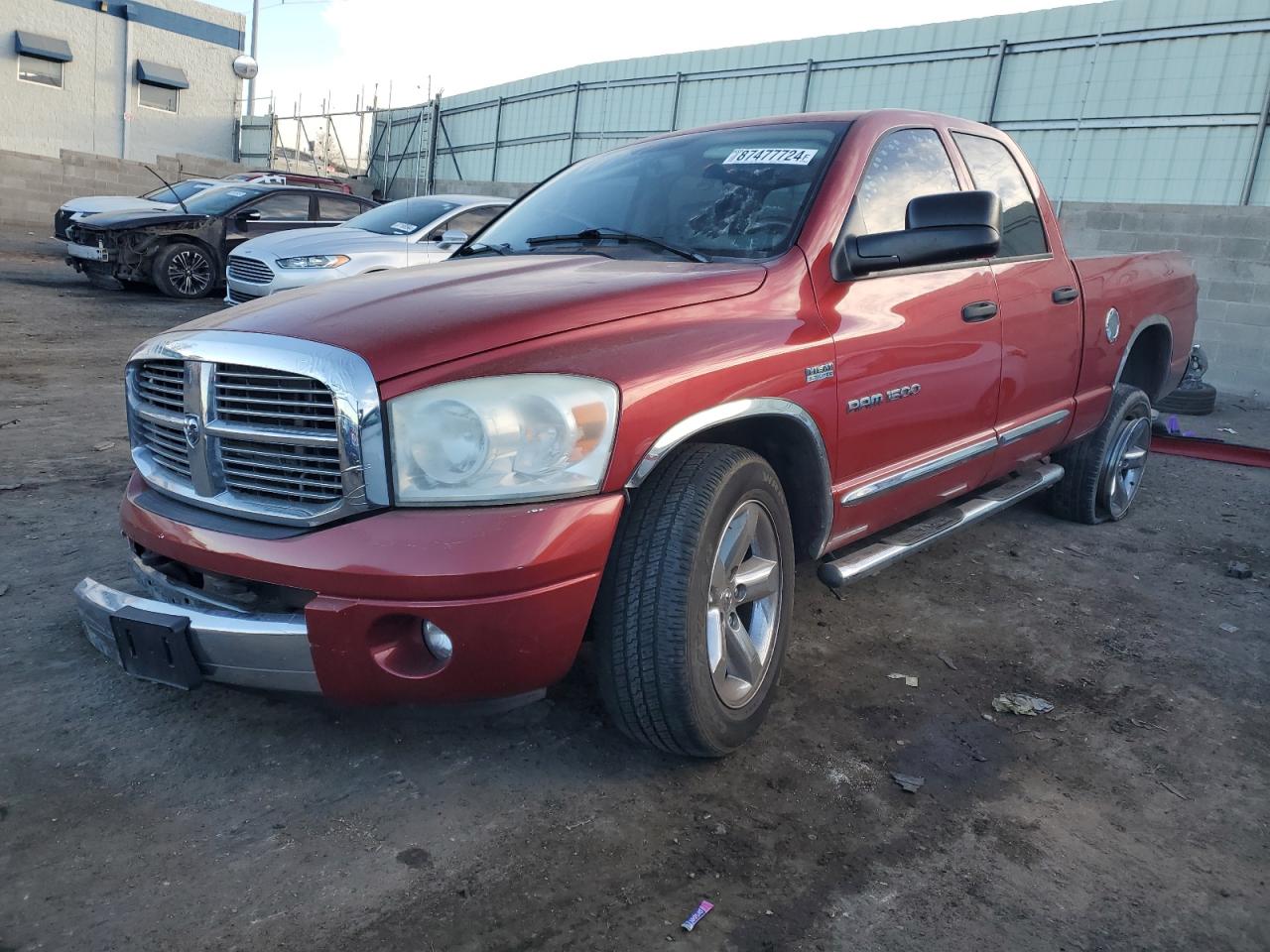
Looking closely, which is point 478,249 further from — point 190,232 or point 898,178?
point 190,232

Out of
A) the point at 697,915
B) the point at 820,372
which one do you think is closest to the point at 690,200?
the point at 820,372

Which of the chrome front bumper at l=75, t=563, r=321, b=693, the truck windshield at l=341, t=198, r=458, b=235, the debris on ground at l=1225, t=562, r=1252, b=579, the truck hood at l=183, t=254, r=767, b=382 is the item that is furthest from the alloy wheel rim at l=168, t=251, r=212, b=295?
the debris on ground at l=1225, t=562, r=1252, b=579

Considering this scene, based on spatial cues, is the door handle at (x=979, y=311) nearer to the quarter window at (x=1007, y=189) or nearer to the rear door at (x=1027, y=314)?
the rear door at (x=1027, y=314)

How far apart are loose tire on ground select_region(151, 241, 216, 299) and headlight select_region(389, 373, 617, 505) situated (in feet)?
37.0

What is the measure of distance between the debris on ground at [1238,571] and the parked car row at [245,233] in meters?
7.12

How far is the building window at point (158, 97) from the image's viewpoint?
2725 centimetres

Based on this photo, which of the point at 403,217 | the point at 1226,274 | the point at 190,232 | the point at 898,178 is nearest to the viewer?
the point at 898,178

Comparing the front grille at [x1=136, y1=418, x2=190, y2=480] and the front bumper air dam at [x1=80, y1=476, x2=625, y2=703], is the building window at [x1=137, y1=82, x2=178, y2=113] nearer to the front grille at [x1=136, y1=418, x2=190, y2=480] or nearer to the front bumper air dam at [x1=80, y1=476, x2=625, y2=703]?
the front grille at [x1=136, y1=418, x2=190, y2=480]

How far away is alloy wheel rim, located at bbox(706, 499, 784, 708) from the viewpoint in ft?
8.38

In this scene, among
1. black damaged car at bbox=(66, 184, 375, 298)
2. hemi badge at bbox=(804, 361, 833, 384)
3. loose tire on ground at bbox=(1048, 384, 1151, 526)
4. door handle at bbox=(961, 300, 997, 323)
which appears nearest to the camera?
hemi badge at bbox=(804, 361, 833, 384)

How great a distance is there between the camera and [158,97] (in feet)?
90.6

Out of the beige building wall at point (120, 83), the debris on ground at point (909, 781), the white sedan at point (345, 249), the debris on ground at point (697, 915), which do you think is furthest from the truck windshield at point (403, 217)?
the beige building wall at point (120, 83)

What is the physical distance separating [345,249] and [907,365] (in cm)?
733

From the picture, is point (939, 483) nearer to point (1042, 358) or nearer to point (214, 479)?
point (1042, 358)
